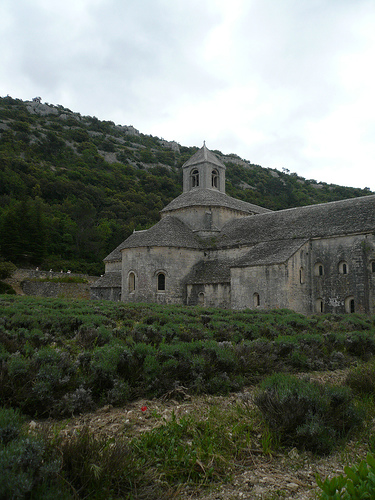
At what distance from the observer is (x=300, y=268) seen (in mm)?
22406

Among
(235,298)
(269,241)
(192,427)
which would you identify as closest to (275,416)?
(192,427)

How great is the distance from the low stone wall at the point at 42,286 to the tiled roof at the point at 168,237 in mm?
10636

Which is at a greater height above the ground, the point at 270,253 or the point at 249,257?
the point at 270,253

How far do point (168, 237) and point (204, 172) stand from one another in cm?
953

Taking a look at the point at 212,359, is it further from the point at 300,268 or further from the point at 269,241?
the point at 269,241

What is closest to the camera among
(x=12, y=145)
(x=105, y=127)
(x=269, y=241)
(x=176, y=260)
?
(x=269, y=241)

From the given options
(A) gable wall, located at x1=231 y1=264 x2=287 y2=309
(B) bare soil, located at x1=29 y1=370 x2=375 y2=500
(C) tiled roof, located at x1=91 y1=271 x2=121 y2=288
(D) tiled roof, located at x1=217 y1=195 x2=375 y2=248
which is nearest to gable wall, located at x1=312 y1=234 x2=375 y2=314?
(D) tiled roof, located at x1=217 y1=195 x2=375 y2=248

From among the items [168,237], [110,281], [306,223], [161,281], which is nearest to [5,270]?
[110,281]

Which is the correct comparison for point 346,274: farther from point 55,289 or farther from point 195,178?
point 55,289

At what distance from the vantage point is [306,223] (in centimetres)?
2477

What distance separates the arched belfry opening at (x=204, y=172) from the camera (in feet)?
110

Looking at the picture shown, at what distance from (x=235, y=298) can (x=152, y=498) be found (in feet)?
67.4

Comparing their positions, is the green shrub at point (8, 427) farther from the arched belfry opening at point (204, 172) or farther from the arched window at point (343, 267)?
the arched belfry opening at point (204, 172)

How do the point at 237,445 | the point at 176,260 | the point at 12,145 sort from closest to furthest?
the point at 237,445 < the point at 176,260 < the point at 12,145
